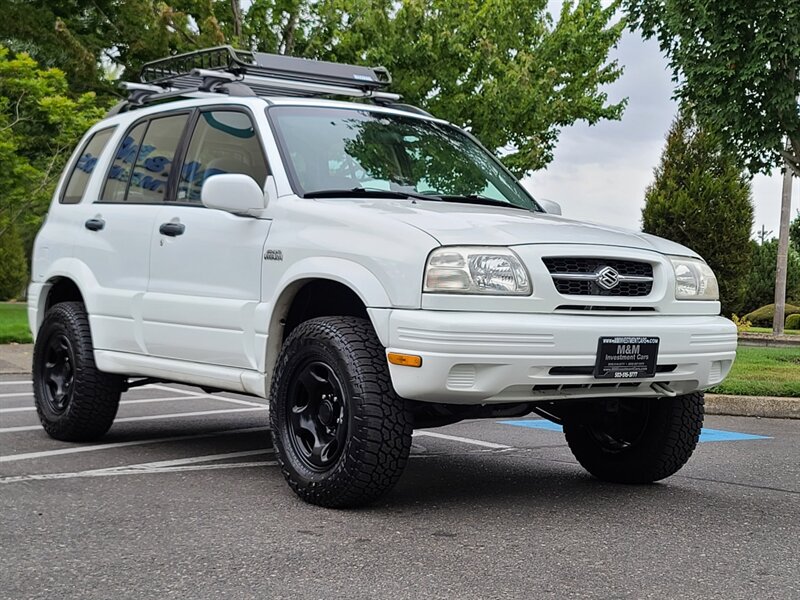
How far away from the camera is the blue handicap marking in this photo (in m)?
8.13

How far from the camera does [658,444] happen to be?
578cm

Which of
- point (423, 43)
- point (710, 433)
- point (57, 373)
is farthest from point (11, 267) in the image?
point (710, 433)

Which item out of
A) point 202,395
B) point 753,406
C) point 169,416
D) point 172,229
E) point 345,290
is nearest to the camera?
point 345,290

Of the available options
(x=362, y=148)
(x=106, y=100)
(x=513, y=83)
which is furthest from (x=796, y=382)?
(x=106, y=100)

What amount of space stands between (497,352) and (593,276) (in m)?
0.63

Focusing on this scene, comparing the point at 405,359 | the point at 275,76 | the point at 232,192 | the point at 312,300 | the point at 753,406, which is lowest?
the point at 753,406

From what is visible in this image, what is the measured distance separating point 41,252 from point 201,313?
211 cm

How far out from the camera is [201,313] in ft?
19.4

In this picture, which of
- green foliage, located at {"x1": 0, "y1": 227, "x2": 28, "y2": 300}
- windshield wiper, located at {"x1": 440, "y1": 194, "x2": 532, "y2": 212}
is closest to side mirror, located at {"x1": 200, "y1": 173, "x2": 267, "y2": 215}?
windshield wiper, located at {"x1": 440, "y1": 194, "x2": 532, "y2": 212}

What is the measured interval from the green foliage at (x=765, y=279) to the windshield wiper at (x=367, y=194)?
32.6 m

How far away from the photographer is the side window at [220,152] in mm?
5965

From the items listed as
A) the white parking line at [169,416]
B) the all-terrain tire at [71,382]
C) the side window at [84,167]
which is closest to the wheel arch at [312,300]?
the all-terrain tire at [71,382]

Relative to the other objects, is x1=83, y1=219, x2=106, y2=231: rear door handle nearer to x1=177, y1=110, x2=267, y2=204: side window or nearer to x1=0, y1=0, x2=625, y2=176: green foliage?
x1=177, y1=110, x2=267, y2=204: side window

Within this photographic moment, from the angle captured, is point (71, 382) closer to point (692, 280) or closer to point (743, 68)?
point (692, 280)
